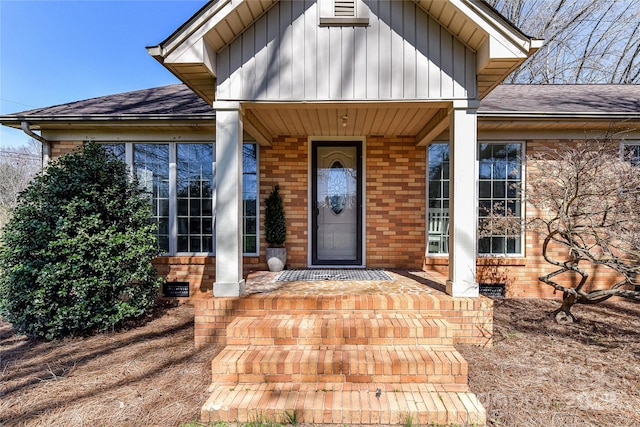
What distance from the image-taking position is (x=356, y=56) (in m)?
3.43

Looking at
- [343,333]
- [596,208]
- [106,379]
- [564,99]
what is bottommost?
[106,379]

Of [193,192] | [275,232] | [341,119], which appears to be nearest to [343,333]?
[275,232]

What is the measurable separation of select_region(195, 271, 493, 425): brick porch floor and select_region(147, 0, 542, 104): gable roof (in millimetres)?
2592

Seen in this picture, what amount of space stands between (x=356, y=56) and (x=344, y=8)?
0.55 meters

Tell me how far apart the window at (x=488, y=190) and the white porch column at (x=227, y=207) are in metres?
3.53

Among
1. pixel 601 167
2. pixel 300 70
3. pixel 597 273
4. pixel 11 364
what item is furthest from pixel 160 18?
pixel 597 273

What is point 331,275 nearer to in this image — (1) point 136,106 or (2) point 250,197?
(2) point 250,197

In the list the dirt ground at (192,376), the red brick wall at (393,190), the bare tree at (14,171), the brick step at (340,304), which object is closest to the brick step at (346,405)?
the dirt ground at (192,376)

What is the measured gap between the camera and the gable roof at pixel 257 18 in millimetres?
3086

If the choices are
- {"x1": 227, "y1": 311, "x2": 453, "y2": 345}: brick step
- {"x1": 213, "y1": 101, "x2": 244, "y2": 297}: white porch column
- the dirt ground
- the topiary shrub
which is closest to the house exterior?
{"x1": 213, "y1": 101, "x2": 244, "y2": 297}: white porch column

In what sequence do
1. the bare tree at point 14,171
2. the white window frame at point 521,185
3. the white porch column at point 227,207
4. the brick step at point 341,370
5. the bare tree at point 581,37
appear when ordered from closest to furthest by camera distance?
the brick step at point 341,370 < the white porch column at point 227,207 < the white window frame at point 521,185 < the bare tree at point 581,37 < the bare tree at point 14,171

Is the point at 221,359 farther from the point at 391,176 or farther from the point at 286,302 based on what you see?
the point at 391,176

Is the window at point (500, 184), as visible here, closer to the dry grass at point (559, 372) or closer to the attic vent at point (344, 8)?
the dry grass at point (559, 372)

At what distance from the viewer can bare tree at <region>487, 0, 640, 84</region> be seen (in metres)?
11.8
